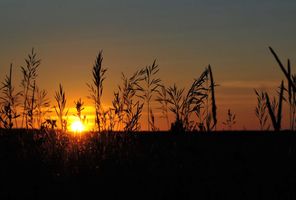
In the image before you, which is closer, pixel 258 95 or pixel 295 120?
pixel 295 120

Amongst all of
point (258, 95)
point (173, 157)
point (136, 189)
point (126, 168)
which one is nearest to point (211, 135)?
point (258, 95)

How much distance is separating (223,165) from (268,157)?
18.6 inches

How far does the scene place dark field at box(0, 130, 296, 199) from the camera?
423cm

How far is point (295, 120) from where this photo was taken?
529 centimetres

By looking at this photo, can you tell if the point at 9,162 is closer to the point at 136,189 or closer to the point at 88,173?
the point at 88,173

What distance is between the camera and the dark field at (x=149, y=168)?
4.23 metres

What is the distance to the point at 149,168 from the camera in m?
4.84

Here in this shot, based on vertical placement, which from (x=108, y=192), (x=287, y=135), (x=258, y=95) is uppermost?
(x=258, y=95)

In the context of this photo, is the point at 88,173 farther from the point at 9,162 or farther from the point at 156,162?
the point at 9,162

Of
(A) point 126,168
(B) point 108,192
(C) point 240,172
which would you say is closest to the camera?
(B) point 108,192

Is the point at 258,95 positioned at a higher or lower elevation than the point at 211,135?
higher

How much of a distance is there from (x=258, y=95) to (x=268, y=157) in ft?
4.57

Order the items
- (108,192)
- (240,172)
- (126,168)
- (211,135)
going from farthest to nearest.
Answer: (211,135) → (126,168) → (240,172) → (108,192)

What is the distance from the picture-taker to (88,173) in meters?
4.94
